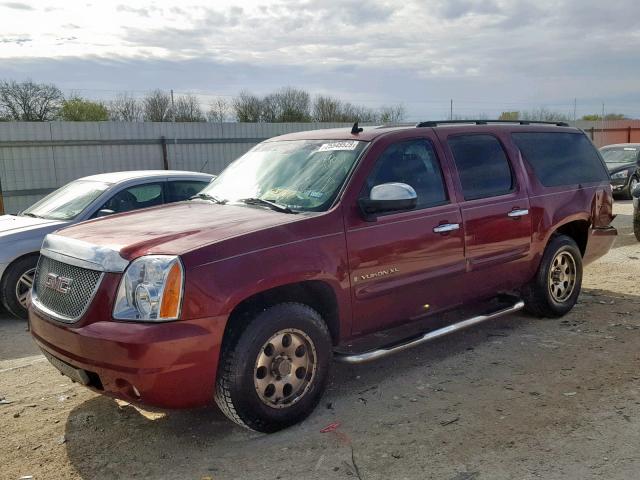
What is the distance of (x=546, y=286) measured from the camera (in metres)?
5.74

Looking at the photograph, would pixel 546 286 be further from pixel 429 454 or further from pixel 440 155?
pixel 429 454

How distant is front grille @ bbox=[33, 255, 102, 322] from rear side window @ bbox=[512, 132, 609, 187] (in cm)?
396

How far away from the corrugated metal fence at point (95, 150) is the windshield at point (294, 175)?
9204 millimetres

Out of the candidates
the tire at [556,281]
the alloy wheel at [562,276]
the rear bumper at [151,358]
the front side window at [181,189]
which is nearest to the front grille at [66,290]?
the rear bumper at [151,358]

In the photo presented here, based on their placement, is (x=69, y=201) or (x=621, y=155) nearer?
(x=69, y=201)

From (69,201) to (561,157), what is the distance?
5.64m

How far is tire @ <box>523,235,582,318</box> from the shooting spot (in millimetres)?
5730

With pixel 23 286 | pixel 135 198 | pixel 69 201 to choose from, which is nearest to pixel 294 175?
pixel 135 198

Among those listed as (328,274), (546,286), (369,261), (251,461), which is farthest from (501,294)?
(251,461)

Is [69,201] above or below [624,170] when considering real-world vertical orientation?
above

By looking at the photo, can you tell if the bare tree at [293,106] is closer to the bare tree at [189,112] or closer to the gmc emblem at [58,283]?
the bare tree at [189,112]

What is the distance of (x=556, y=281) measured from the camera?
19.5 ft

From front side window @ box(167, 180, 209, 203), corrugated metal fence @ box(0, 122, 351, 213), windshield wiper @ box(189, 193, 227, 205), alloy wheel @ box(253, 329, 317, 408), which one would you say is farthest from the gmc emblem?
corrugated metal fence @ box(0, 122, 351, 213)

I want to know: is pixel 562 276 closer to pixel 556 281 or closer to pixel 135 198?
pixel 556 281
